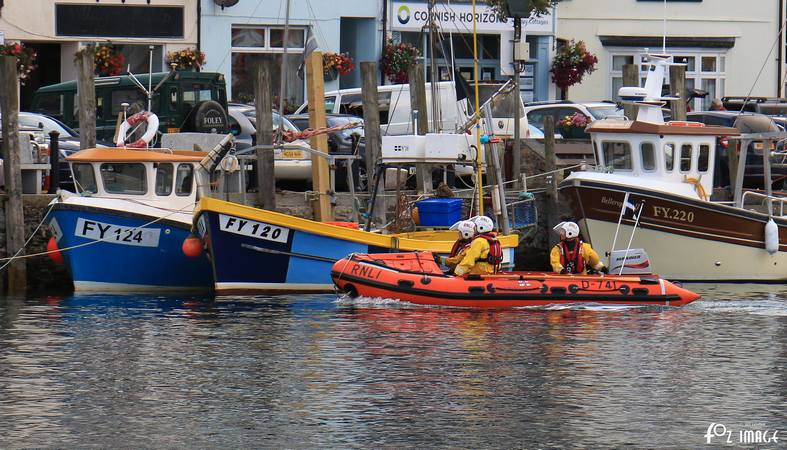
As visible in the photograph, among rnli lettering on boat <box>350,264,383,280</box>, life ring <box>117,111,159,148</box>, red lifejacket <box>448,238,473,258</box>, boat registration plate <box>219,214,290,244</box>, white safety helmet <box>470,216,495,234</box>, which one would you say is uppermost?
life ring <box>117,111,159,148</box>

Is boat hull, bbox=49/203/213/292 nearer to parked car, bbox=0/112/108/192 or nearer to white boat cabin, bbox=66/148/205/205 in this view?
white boat cabin, bbox=66/148/205/205

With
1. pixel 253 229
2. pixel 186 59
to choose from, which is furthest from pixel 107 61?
pixel 253 229

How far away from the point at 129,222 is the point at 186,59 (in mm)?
14416

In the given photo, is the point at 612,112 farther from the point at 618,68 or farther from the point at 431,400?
the point at 431,400

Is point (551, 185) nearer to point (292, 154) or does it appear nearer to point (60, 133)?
point (292, 154)

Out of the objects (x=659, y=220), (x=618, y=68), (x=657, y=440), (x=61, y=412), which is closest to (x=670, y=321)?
(x=659, y=220)

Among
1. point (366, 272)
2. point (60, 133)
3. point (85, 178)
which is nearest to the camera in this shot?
point (366, 272)

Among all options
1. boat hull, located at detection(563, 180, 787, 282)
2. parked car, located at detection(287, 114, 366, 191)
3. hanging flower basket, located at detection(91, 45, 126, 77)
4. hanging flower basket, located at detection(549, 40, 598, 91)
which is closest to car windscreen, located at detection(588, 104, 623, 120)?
parked car, located at detection(287, 114, 366, 191)

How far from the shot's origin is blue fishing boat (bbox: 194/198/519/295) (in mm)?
26547

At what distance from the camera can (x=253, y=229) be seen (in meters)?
26.7

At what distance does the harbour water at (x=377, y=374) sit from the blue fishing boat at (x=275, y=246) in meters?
0.42

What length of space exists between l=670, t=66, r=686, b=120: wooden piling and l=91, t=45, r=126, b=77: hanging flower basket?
12849mm

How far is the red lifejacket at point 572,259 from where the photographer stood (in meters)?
26.0

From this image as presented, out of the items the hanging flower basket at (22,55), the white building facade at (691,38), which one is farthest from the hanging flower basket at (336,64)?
the white building facade at (691,38)
